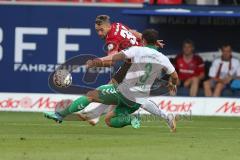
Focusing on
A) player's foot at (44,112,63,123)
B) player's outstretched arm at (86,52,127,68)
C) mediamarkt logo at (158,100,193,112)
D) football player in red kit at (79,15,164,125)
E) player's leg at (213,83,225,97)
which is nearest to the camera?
player's outstretched arm at (86,52,127,68)

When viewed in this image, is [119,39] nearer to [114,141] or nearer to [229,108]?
[114,141]

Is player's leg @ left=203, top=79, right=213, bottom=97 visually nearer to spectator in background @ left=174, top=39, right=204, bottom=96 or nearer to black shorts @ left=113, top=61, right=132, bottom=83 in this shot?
spectator in background @ left=174, top=39, right=204, bottom=96

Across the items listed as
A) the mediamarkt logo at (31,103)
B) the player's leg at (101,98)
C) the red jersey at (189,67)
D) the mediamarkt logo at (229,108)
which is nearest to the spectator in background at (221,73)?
the red jersey at (189,67)

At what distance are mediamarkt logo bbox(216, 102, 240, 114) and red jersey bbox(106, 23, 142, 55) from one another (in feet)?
17.8

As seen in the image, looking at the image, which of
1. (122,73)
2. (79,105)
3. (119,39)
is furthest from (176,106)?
(79,105)

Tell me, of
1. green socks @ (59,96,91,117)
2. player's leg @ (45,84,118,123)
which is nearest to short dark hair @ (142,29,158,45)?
player's leg @ (45,84,118,123)

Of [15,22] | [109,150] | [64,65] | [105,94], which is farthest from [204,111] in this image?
[109,150]

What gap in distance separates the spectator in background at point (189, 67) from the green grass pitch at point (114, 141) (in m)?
4.35

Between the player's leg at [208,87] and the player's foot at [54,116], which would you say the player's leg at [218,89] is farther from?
the player's foot at [54,116]

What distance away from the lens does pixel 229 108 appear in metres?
20.9

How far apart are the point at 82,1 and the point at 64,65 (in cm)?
172

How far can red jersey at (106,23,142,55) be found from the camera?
51.2ft

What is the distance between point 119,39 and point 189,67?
20.5 ft

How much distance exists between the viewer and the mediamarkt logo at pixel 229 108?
2080cm
